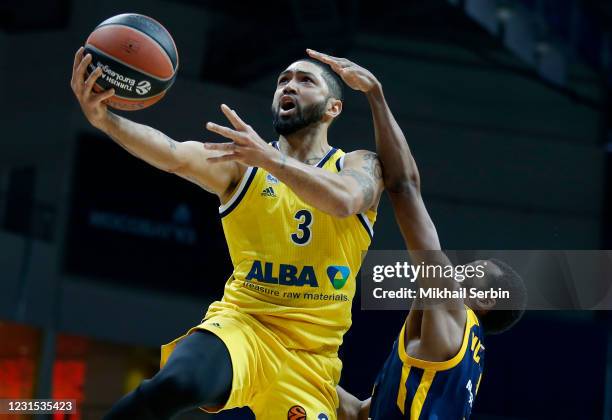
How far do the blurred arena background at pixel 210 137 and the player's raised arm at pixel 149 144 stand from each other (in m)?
7.35

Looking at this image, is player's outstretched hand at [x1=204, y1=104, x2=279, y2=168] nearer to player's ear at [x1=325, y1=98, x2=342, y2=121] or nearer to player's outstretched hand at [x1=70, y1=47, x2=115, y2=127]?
player's outstretched hand at [x1=70, y1=47, x2=115, y2=127]

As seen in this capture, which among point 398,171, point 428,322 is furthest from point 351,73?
point 428,322

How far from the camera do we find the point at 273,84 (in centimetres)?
1429

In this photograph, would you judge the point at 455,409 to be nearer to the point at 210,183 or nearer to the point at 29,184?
the point at 210,183

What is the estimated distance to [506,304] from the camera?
4293mm

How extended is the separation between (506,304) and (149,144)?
1747 mm

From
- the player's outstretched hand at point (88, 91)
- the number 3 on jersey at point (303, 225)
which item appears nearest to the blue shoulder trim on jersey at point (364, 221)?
the number 3 on jersey at point (303, 225)

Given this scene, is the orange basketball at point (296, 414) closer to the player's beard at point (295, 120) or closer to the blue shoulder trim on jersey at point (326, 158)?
the blue shoulder trim on jersey at point (326, 158)

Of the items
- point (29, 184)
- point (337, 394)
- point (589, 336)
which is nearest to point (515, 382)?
point (589, 336)

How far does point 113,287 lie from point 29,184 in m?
1.75

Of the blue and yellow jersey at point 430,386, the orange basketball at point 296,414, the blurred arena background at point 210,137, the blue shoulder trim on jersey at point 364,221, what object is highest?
the blue shoulder trim on jersey at point 364,221

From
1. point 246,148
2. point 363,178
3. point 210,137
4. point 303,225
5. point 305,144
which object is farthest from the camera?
point 210,137

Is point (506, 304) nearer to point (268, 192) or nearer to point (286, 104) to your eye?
point (268, 192)

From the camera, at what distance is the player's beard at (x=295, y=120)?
4418 millimetres
